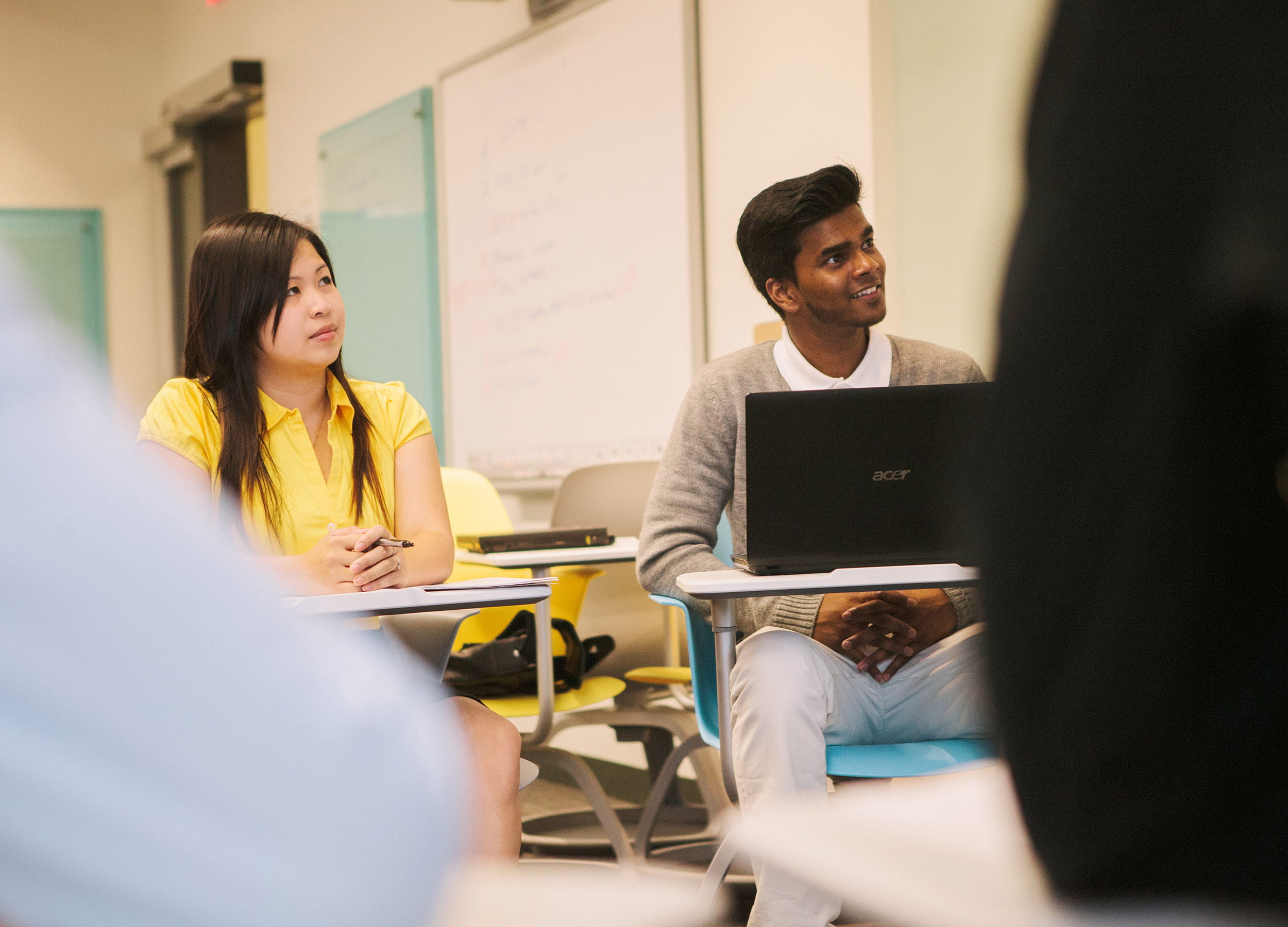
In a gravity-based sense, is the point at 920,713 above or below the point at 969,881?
below

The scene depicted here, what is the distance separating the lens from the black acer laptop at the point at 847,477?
180cm

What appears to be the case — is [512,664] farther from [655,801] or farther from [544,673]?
[655,801]

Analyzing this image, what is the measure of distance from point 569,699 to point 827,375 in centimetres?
87

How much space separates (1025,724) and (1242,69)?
23cm

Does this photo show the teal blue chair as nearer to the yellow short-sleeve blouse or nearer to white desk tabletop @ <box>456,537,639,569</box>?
white desk tabletop @ <box>456,537,639,569</box>

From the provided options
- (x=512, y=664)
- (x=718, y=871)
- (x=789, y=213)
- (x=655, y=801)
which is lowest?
(x=655, y=801)

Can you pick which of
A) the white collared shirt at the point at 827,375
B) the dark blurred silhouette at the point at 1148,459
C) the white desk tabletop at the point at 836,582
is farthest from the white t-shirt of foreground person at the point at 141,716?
the white collared shirt at the point at 827,375

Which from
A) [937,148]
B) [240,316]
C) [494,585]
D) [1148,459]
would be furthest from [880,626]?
[1148,459]

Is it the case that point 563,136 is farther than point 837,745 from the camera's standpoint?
Yes

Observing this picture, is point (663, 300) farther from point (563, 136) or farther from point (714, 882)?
point (714, 882)

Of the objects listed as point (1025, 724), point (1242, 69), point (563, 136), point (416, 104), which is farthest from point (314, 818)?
point (416, 104)

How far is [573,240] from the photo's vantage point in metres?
3.99

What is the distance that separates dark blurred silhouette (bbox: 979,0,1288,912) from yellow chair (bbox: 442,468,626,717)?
2.18 m

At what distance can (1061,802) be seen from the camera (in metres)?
0.45
